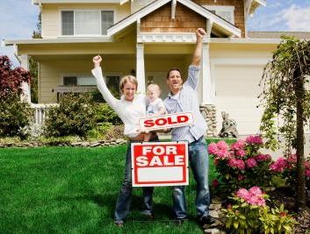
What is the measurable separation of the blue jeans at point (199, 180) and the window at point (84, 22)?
1475cm

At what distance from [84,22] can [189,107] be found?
14.9m

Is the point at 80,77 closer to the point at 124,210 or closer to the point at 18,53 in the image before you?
the point at 18,53

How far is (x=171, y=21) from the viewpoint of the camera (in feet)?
51.5

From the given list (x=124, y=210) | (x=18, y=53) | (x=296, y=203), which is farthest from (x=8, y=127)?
(x=296, y=203)

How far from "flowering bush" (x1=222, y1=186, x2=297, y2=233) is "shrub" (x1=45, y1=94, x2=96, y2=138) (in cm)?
895

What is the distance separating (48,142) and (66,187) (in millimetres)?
6013

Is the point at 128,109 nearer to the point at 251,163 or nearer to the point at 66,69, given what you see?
the point at 251,163

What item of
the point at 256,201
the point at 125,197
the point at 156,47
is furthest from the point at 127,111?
the point at 156,47

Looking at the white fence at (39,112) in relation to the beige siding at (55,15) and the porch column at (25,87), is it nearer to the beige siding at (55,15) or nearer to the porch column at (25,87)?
the porch column at (25,87)

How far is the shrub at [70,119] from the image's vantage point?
13.2m

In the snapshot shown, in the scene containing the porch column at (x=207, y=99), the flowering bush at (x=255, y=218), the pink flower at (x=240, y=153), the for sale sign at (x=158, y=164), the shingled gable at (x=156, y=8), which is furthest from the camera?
the shingled gable at (x=156, y=8)

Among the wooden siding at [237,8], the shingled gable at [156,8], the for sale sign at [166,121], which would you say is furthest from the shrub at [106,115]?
the for sale sign at [166,121]

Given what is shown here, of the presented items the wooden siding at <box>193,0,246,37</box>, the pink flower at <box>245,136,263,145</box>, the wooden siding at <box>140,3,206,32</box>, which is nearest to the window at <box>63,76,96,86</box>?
the wooden siding at <box>140,3,206,32</box>

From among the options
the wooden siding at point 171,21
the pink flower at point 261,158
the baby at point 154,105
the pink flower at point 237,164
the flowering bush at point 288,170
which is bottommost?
the flowering bush at point 288,170
